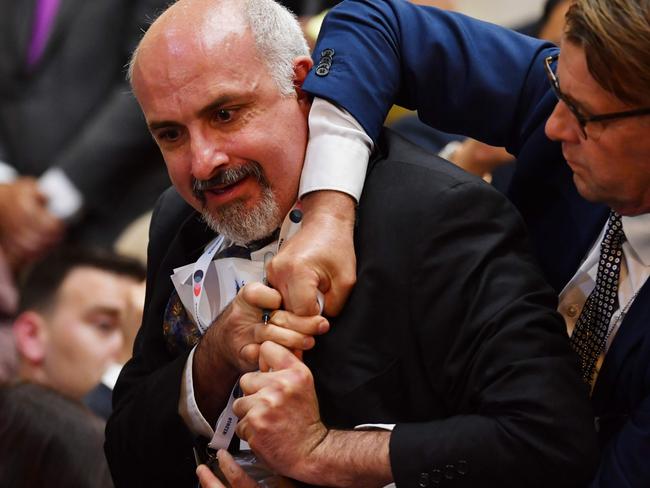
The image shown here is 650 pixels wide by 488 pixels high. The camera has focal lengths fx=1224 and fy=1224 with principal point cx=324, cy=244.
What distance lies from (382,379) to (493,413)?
193 mm

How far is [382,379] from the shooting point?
1.82 metres

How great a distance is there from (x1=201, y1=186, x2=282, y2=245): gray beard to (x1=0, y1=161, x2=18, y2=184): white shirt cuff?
7.29 feet

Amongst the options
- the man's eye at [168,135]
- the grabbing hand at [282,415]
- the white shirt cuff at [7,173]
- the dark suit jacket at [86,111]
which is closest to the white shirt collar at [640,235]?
the grabbing hand at [282,415]

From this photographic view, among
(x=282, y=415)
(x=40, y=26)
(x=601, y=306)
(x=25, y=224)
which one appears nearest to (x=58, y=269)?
(x=25, y=224)

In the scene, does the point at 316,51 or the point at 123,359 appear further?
the point at 123,359

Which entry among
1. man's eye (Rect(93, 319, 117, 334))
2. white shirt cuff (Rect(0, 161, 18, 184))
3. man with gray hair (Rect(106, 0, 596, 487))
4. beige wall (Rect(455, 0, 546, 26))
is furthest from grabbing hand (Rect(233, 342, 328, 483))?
beige wall (Rect(455, 0, 546, 26))

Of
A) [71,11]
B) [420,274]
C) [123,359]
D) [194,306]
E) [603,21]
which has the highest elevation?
[603,21]

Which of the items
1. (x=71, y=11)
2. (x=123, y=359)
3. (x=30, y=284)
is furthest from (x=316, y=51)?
(x=71, y=11)

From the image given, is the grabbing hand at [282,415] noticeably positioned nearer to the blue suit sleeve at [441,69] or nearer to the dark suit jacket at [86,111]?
the blue suit sleeve at [441,69]

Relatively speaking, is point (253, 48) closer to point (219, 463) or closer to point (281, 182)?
point (281, 182)


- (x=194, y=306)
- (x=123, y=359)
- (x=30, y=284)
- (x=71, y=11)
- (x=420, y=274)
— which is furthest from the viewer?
(x=71, y=11)

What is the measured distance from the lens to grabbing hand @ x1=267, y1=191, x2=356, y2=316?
176 centimetres

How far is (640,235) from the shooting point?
1.81 metres

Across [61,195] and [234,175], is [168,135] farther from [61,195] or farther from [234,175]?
[61,195]
